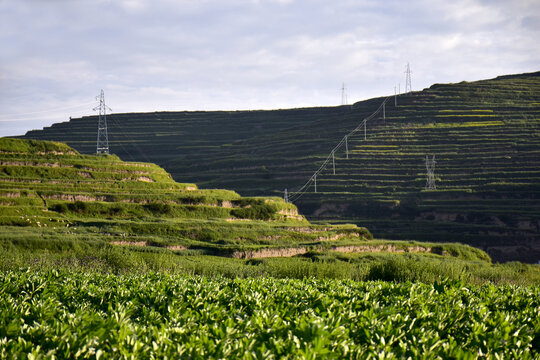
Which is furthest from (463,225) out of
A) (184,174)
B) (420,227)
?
(184,174)

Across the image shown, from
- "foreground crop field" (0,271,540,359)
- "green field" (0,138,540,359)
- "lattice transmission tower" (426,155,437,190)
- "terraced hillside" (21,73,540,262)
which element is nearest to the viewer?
"foreground crop field" (0,271,540,359)

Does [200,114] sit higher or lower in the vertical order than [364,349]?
higher

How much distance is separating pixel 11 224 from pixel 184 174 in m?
75.2

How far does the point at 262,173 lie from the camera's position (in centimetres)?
10881

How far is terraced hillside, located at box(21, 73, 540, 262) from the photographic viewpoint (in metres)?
79.4

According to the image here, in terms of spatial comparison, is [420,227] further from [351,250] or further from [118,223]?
[118,223]

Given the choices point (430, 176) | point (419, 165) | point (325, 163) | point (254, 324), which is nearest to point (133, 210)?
point (254, 324)

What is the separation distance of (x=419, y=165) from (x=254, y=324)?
301ft

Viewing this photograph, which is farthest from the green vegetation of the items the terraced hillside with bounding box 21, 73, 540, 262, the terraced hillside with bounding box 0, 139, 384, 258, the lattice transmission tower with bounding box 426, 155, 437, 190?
the lattice transmission tower with bounding box 426, 155, 437, 190

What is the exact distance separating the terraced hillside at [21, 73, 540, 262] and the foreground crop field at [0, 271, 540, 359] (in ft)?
221

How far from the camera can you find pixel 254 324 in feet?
28.3

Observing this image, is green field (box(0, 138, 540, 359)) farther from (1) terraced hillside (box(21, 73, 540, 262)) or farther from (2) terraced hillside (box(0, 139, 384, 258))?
(1) terraced hillside (box(21, 73, 540, 262))

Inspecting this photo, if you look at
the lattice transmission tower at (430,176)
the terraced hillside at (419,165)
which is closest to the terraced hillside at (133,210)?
the terraced hillside at (419,165)

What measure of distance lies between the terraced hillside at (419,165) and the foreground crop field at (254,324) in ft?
221
